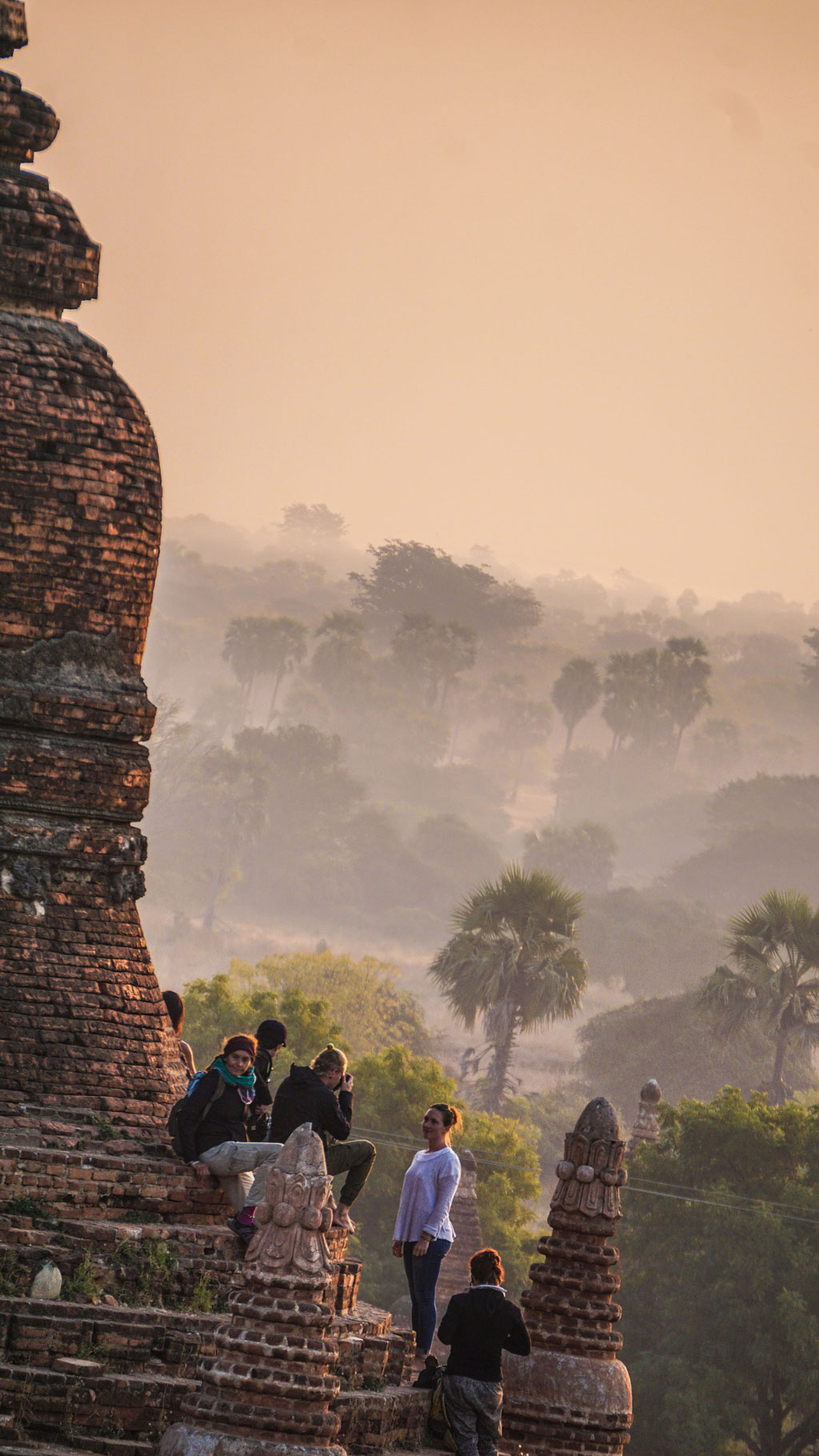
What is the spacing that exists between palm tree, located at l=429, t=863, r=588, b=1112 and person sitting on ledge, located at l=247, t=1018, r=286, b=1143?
3838 centimetres

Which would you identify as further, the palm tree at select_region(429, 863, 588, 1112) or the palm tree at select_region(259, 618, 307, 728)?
the palm tree at select_region(259, 618, 307, 728)

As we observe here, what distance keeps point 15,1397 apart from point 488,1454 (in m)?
2.68

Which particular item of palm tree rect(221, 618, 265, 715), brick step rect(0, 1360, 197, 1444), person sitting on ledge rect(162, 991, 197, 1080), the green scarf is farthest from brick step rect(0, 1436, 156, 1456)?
palm tree rect(221, 618, 265, 715)

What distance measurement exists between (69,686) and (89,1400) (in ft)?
13.9

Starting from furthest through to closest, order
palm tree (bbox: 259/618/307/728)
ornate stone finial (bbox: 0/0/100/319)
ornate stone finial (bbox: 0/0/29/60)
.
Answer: palm tree (bbox: 259/618/307/728) → ornate stone finial (bbox: 0/0/29/60) → ornate stone finial (bbox: 0/0/100/319)

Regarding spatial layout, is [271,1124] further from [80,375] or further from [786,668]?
[786,668]

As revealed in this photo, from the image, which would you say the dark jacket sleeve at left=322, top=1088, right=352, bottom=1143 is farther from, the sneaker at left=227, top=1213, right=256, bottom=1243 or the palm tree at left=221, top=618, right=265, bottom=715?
the palm tree at left=221, top=618, right=265, bottom=715

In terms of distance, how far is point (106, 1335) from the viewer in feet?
35.7

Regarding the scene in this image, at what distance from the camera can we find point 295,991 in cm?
4256

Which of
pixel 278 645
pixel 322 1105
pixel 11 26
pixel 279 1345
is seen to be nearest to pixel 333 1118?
pixel 322 1105

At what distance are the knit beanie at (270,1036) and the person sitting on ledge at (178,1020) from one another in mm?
696

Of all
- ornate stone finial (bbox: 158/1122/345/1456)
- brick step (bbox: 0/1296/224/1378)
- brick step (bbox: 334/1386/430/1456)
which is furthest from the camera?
brick step (bbox: 334/1386/430/1456)

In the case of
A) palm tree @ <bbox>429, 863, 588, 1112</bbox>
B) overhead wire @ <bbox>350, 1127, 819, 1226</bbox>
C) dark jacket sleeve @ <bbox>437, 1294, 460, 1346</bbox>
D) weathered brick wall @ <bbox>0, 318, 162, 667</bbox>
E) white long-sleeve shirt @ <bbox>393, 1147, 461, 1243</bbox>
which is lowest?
dark jacket sleeve @ <bbox>437, 1294, 460, 1346</bbox>

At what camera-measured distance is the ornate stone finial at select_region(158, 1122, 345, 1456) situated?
9.07 metres
